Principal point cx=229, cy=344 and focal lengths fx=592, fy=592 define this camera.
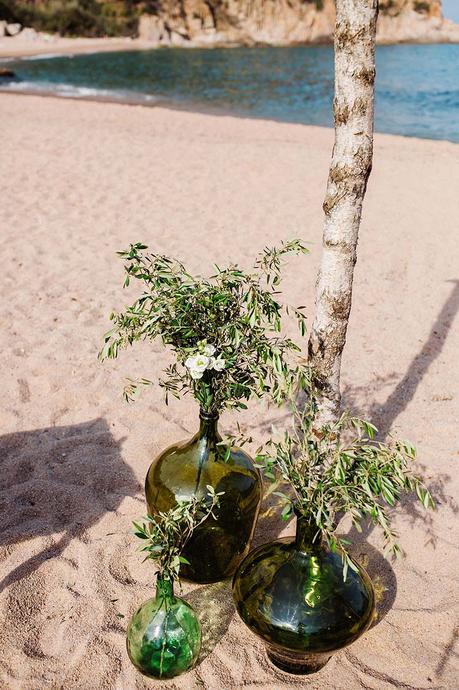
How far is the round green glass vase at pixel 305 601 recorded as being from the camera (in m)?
2.02

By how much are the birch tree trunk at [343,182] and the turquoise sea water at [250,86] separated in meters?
16.6

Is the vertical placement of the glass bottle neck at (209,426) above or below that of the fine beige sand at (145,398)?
above

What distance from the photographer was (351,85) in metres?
1.97

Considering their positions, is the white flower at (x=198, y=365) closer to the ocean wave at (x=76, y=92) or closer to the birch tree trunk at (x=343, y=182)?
the birch tree trunk at (x=343, y=182)

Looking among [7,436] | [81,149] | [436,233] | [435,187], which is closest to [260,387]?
[7,436]

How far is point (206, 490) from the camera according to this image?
2.34 m

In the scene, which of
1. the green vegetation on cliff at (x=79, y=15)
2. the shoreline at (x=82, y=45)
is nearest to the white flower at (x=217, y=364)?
the shoreline at (x=82, y=45)

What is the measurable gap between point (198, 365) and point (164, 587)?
2.48 ft

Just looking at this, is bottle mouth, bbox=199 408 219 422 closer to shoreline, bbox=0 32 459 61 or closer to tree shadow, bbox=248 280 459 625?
tree shadow, bbox=248 280 459 625

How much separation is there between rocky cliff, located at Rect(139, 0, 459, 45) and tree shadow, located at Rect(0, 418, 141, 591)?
221 feet

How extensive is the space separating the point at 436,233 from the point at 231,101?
60.6ft

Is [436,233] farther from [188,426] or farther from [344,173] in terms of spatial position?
[344,173]

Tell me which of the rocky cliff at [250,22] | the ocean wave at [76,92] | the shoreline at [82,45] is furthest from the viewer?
the rocky cliff at [250,22]

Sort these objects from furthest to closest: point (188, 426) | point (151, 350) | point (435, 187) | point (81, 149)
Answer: point (81, 149), point (435, 187), point (151, 350), point (188, 426)
